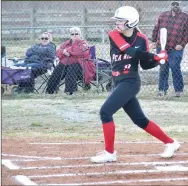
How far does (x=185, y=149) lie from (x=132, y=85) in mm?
1486

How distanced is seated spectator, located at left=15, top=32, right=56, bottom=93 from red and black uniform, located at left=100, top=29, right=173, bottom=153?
696 cm

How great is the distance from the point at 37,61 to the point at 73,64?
0.94m

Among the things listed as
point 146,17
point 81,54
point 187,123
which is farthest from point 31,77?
point 146,17

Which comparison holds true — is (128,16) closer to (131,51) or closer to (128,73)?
(131,51)

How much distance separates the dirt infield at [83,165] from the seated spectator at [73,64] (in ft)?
15.9

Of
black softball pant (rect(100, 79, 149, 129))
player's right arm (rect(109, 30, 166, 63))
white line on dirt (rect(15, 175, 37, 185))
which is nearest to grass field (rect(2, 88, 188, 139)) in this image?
black softball pant (rect(100, 79, 149, 129))

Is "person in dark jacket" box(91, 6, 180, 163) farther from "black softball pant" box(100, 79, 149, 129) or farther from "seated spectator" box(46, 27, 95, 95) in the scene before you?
"seated spectator" box(46, 27, 95, 95)

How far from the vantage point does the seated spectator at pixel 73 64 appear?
15.0m

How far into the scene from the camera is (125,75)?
28.1 feet

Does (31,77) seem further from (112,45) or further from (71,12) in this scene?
(71,12)

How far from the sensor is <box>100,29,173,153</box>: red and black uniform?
848cm

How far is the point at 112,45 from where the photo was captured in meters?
8.62

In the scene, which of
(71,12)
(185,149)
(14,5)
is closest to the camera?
(185,149)

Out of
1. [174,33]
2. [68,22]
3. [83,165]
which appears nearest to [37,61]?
[174,33]
